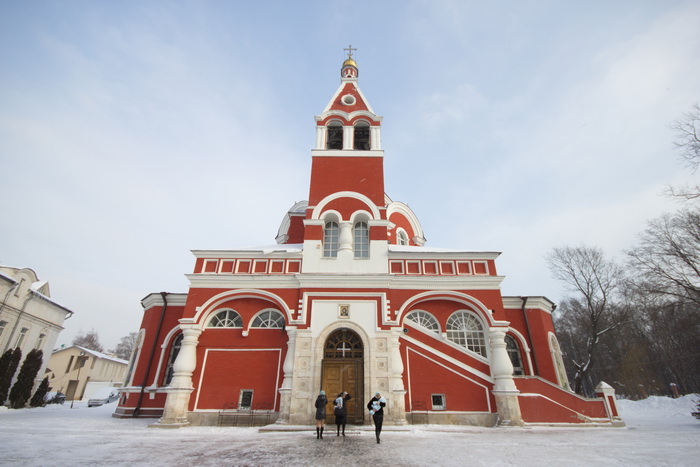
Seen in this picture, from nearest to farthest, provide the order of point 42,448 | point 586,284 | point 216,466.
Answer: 1. point 216,466
2. point 42,448
3. point 586,284

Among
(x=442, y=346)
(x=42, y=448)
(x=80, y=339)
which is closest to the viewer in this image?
(x=42, y=448)

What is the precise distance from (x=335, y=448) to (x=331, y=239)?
917 cm

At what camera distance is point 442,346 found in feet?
45.4

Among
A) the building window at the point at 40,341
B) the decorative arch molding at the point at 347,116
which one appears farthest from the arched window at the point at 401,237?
the building window at the point at 40,341

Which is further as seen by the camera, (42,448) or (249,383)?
(249,383)

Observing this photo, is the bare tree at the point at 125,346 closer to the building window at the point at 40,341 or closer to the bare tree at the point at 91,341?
the bare tree at the point at 91,341

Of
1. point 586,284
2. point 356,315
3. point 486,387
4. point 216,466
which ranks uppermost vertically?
point 586,284

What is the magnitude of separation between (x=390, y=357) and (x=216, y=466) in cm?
798

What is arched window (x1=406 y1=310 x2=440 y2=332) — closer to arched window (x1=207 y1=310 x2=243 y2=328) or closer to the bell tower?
the bell tower

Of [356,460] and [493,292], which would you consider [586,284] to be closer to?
[493,292]

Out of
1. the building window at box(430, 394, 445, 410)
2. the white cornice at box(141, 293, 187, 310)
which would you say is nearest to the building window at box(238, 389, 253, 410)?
the white cornice at box(141, 293, 187, 310)

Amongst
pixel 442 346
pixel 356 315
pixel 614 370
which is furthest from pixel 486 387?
pixel 614 370

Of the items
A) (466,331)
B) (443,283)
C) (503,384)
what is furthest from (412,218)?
(503,384)

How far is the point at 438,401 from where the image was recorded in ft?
43.6
